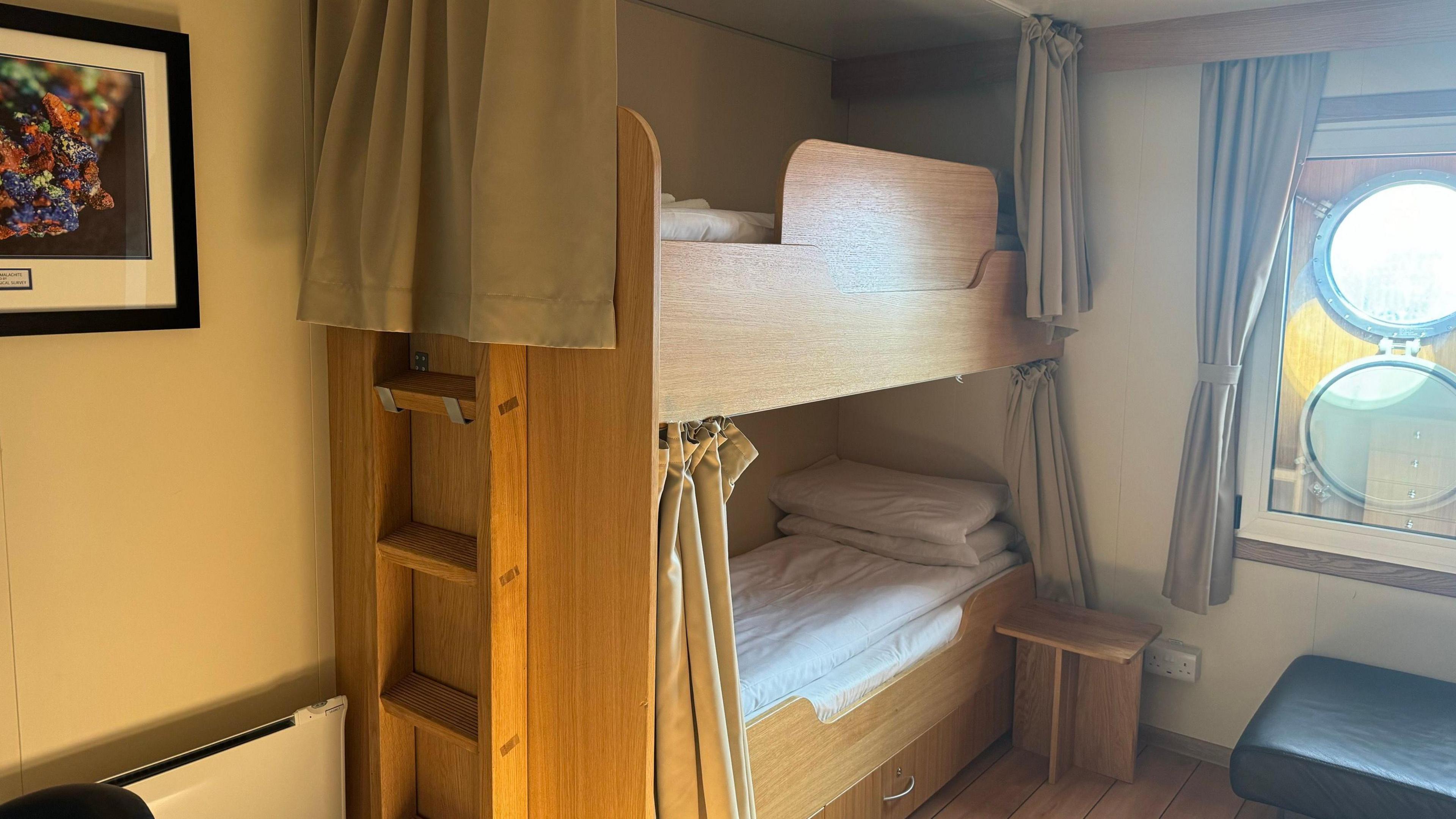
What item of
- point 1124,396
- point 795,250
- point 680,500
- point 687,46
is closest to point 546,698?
point 680,500

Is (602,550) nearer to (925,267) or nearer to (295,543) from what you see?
(295,543)

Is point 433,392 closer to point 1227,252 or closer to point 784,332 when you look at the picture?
point 784,332

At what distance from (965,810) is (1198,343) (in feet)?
5.11

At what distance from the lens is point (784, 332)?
192 cm

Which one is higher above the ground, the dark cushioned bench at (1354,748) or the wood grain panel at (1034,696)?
the dark cushioned bench at (1354,748)

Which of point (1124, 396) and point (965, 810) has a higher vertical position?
point (1124, 396)

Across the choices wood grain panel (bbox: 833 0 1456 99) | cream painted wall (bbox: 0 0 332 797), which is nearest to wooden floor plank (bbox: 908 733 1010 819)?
cream painted wall (bbox: 0 0 332 797)

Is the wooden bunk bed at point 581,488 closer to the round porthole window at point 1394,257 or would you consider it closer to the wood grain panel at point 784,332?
the wood grain panel at point 784,332

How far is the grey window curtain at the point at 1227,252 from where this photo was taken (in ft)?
8.95

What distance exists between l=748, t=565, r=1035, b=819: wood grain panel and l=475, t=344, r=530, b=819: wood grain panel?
517 mm

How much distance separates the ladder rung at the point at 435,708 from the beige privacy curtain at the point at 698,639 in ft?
1.29

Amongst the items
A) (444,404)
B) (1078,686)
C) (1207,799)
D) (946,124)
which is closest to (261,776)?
(444,404)

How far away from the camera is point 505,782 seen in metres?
1.83

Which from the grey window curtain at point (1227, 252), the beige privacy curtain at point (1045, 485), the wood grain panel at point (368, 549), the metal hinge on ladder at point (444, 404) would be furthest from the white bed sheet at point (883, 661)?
the metal hinge on ladder at point (444, 404)
